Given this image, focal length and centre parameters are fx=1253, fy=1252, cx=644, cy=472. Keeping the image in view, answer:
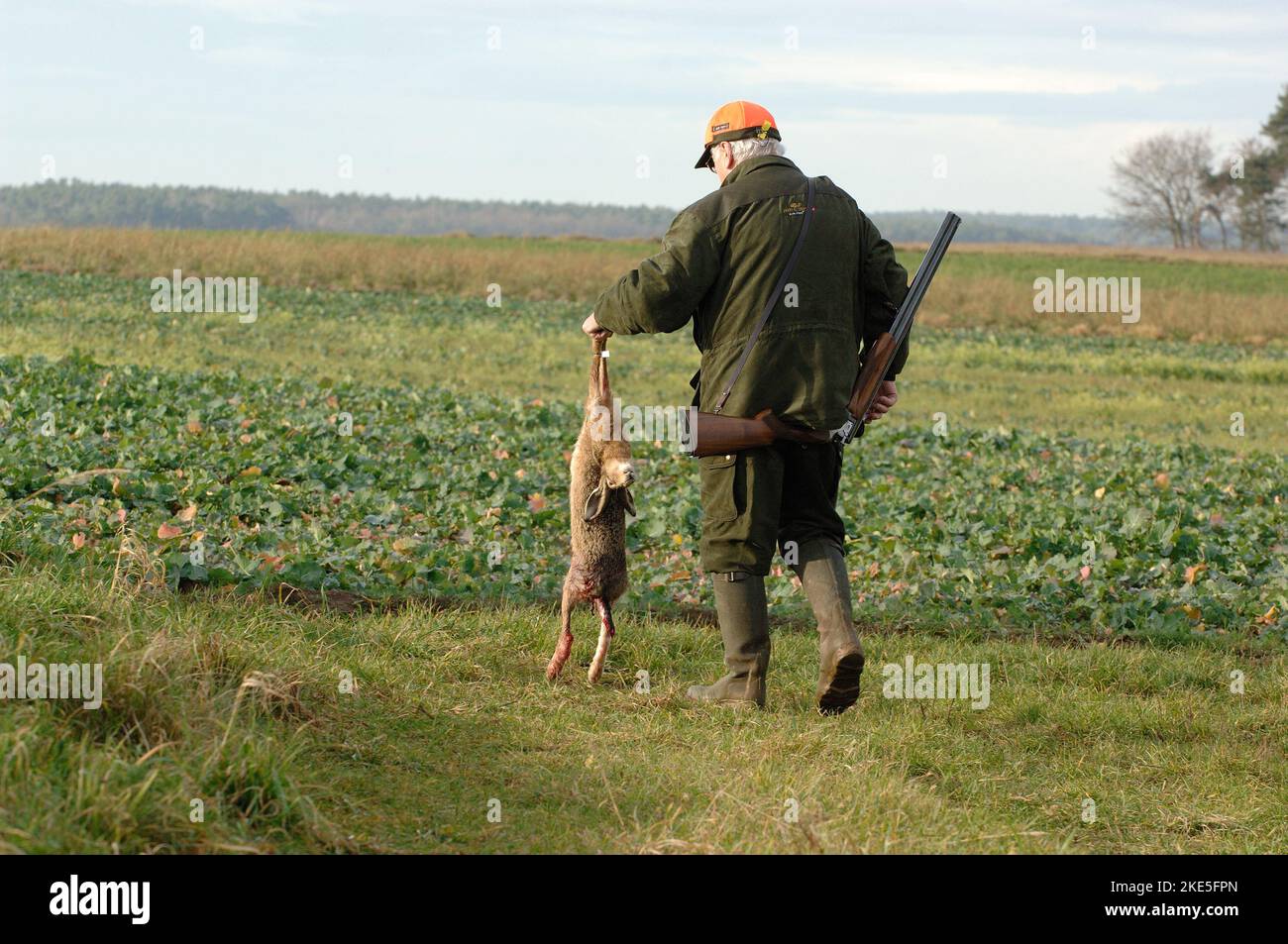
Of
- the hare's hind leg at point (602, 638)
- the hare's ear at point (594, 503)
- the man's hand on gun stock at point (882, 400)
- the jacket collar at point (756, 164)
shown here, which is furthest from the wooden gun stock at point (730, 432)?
the jacket collar at point (756, 164)

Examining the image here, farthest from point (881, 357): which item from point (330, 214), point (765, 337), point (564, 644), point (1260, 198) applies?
point (330, 214)

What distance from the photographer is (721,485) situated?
18.7ft

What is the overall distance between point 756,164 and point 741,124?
0.81 ft

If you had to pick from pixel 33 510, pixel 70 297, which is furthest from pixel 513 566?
pixel 70 297

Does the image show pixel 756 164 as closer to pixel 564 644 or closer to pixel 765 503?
pixel 765 503

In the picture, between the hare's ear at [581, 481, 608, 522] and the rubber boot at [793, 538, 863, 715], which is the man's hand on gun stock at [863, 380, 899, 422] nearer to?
the rubber boot at [793, 538, 863, 715]

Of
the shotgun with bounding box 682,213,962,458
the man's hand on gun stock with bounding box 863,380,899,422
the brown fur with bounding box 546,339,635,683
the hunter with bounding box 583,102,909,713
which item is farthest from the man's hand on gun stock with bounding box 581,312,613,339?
the man's hand on gun stock with bounding box 863,380,899,422

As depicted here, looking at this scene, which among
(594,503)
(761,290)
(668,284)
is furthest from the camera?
(594,503)

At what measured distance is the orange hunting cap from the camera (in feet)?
19.0

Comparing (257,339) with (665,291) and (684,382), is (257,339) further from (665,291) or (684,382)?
(665,291)

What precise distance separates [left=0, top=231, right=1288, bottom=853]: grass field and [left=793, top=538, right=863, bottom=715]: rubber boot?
16 cm

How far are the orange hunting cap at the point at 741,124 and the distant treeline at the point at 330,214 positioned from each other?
92.6 meters

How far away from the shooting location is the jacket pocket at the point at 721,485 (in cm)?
566
